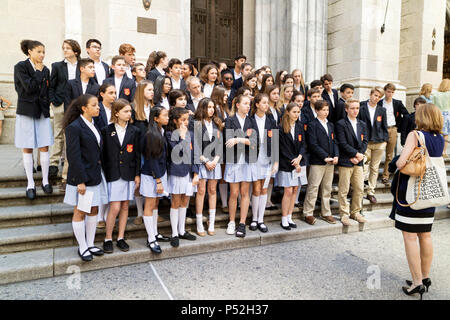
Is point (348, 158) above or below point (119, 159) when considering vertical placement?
below

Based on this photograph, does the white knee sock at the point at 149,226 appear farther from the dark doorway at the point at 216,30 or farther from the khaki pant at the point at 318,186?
the dark doorway at the point at 216,30

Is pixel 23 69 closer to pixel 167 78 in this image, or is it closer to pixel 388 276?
pixel 167 78

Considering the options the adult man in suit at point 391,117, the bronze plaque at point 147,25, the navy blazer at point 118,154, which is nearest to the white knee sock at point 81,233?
the navy blazer at point 118,154

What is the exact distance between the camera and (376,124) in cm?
618

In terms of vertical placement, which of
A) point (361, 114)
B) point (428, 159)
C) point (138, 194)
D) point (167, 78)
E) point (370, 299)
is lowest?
point (370, 299)

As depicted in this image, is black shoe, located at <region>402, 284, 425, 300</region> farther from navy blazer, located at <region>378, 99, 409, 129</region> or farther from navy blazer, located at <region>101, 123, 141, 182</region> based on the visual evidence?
navy blazer, located at <region>378, 99, 409, 129</region>

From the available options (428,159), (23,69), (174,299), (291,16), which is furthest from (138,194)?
(291,16)

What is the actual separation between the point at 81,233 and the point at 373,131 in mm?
5140

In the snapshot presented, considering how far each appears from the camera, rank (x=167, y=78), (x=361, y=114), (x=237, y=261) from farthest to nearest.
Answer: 1. (x=361, y=114)
2. (x=167, y=78)
3. (x=237, y=261)

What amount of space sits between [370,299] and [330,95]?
13.2 feet

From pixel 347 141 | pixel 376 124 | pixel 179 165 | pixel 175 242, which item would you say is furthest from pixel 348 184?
pixel 175 242

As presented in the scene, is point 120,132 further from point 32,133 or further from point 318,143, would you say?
point 318,143

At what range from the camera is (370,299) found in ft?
11.2

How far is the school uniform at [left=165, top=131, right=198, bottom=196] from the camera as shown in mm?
4391
